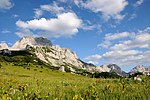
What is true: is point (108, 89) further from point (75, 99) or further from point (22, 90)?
point (75, 99)

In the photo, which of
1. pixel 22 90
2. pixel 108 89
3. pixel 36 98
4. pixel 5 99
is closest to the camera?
pixel 5 99

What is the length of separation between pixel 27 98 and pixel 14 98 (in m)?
0.70

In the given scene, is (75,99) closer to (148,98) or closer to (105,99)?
(105,99)

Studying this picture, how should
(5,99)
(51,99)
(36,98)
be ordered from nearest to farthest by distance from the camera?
(5,99) → (36,98) → (51,99)

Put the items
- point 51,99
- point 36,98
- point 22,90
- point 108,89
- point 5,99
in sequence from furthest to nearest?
point 108,89
point 22,90
point 51,99
point 36,98
point 5,99

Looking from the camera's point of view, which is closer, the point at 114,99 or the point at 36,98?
the point at 36,98

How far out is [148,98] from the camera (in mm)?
8734

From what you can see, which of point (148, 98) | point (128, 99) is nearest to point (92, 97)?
point (128, 99)

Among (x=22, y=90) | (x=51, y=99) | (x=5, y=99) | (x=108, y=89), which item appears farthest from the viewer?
(x=108, y=89)

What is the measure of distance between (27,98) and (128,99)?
10.6 ft

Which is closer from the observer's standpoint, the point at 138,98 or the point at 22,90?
the point at 138,98

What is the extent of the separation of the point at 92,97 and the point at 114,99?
27.1 inches

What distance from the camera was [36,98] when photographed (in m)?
7.63

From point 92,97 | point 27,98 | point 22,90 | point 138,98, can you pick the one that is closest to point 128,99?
point 138,98
